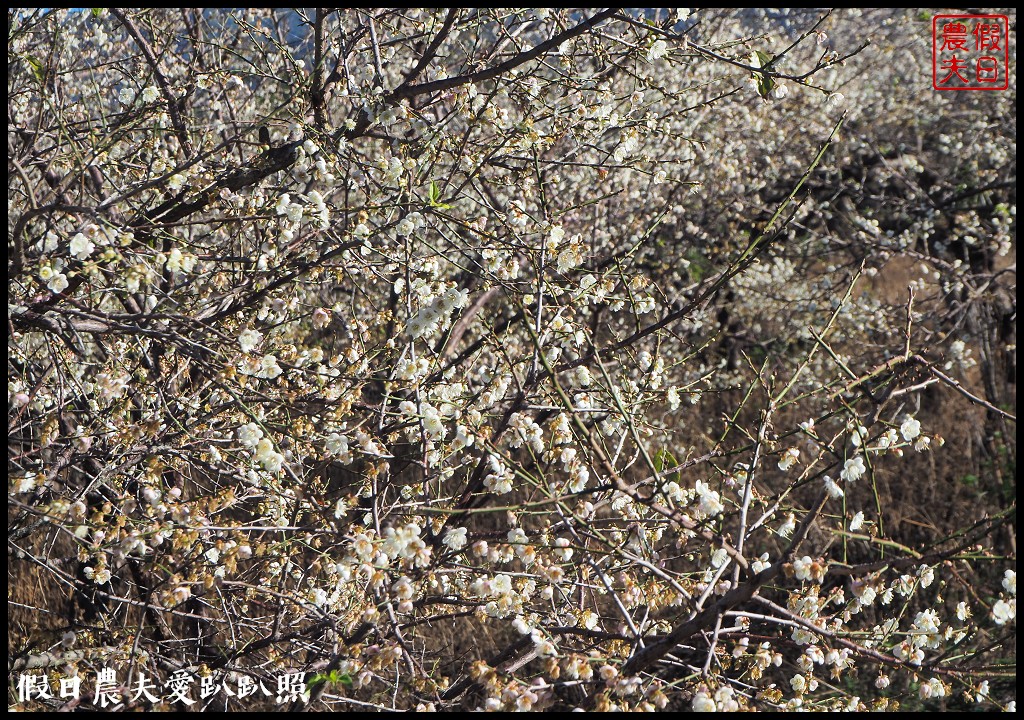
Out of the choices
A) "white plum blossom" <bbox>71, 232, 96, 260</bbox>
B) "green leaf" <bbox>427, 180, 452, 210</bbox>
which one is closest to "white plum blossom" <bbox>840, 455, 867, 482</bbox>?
"green leaf" <bbox>427, 180, 452, 210</bbox>

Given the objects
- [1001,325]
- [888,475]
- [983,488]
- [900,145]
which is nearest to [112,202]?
[888,475]

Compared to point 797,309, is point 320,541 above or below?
below

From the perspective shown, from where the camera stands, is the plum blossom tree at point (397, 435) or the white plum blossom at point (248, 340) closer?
the plum blossom tree at point (397, 435)

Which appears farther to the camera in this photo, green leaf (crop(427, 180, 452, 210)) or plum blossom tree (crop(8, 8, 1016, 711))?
green leaf (crop(427, 180, 452, 210))

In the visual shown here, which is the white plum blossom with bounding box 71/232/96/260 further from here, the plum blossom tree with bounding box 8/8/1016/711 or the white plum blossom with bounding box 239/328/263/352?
the white plum blossom with bounding box 239/328/263/352

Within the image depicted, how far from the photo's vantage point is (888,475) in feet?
17.1

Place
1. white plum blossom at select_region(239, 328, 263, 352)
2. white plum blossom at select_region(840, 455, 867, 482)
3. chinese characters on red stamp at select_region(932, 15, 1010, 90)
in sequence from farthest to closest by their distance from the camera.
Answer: chinese characters on red stamp at select_region(932, 15, 1010, 90), white plum blossom at select_region(239, 328, 263, 352), white plum blossom at select_region(840, 455, 867, 482)

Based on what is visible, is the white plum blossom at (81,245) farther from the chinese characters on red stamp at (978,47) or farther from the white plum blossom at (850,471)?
the chinese characters on red stamp at (978,47)

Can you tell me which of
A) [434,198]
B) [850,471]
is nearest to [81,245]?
[434,198]

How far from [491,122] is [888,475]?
3.79m

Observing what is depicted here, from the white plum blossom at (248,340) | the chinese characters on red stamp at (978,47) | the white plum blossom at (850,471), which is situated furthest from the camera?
the chinese characters on red stamp at (978,47)

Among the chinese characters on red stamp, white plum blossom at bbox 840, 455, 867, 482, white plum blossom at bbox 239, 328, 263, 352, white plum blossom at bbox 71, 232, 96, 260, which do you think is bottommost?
Answer: white plum blossom at bbox 840, 455, 867, 482

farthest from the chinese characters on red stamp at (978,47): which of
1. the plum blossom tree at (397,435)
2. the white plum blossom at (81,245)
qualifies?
the white plum blossom at (81,245)

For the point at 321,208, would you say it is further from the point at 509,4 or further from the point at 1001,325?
the point at 1001,325
